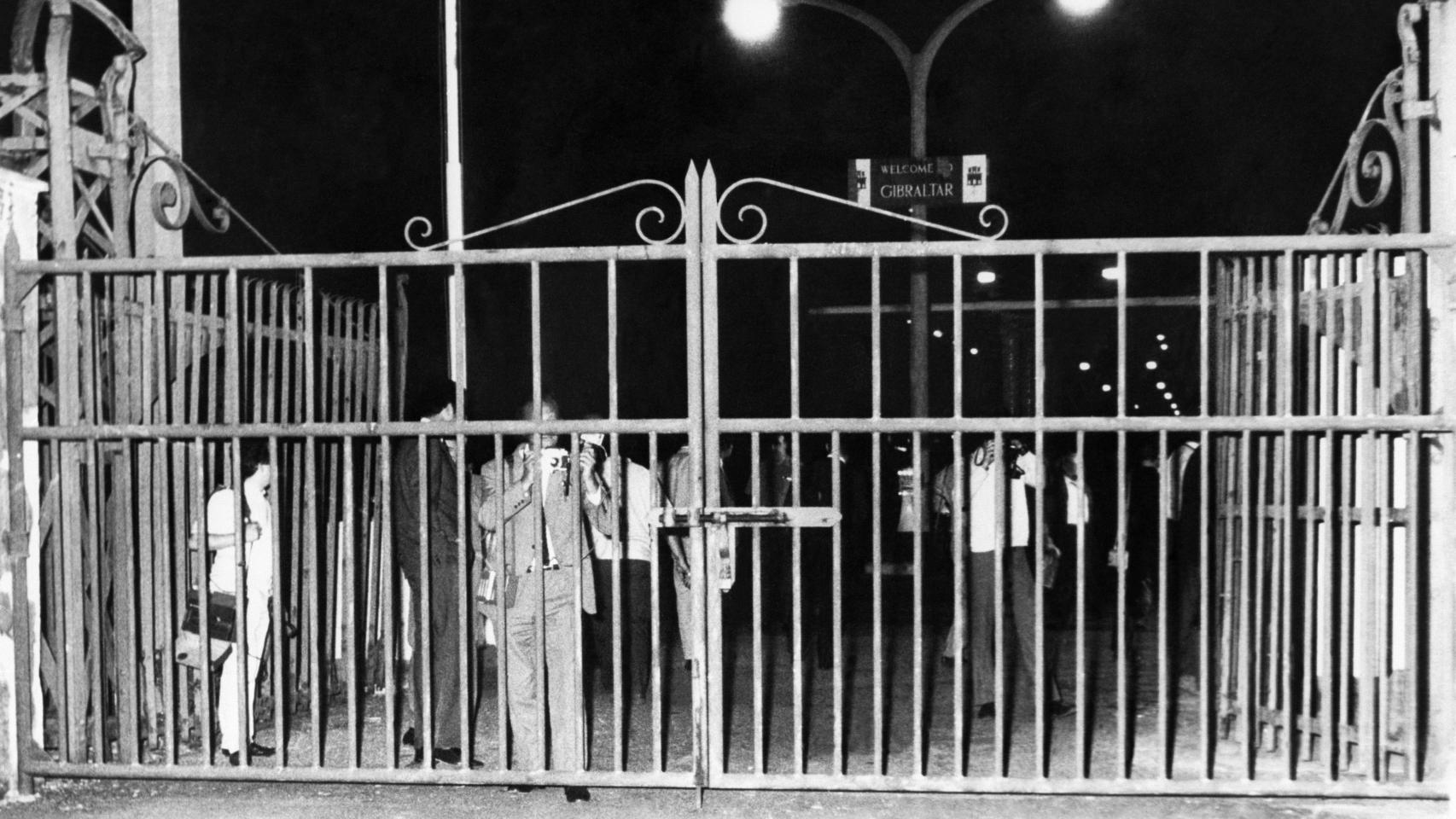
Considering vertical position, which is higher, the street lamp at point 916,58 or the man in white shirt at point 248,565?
the street lamp at point 916,58

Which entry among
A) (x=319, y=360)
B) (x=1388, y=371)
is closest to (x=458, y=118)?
(x=319, y=360)

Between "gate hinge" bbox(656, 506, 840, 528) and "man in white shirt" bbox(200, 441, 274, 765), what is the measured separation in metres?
2.08

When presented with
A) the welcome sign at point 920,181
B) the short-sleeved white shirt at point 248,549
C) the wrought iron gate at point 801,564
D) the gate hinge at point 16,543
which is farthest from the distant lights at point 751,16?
the gate hinge at point 16,543

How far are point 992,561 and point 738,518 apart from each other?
291 cm

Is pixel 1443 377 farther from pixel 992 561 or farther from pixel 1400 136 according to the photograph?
pixel 992 561

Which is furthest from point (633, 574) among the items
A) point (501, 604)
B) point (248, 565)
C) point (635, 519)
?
point (501, 604)

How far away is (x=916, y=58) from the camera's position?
11234 millimetres

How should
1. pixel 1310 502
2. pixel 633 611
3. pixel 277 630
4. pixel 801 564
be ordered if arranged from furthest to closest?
1. pixel 633 611
2. pixel 1310 502
3. pixel 801 564
4. pixel 277 630

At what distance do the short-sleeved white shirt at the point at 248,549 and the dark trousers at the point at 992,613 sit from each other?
3.79 meters

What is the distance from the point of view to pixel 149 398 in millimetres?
6590

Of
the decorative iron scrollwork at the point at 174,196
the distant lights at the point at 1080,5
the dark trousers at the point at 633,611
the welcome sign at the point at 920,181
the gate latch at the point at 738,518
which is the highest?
the distant lights at the point at 1080,5

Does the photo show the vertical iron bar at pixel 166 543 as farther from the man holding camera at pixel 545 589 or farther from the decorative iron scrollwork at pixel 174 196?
the man holding camera at pixel 545 589

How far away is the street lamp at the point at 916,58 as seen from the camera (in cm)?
1075

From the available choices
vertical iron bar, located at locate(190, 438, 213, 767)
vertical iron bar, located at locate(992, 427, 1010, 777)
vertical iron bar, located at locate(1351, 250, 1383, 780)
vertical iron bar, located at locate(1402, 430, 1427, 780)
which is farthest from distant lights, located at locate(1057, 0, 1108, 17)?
vertical iron bar, located at locate(190, 438, 213, 767)
